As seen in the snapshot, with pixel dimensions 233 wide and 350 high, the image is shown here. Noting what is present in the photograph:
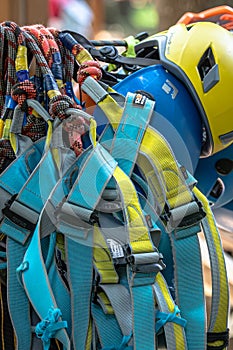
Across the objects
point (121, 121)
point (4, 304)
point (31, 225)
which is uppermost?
point (121, 121)

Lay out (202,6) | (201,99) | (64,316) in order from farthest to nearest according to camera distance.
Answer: (202,6) → (201,99) → (64,316)

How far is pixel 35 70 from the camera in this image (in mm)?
915

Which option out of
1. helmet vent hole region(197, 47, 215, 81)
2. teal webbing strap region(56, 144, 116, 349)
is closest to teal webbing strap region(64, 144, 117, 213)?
teal webbing strap region(56, 144, 116, 349)

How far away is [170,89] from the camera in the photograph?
0.95 m

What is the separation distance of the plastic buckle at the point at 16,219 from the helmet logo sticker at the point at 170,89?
0.86 ft

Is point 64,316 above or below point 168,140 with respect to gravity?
below

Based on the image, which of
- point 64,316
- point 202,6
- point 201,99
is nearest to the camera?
point 64,316

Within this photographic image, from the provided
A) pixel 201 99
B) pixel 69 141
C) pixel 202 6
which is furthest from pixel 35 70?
pixel 202 6

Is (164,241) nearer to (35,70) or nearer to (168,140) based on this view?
(168,140)

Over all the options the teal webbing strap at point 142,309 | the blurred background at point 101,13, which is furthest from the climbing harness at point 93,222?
the blurred background at point 101,13

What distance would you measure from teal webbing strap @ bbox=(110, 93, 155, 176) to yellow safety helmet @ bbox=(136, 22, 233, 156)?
10 centimetres

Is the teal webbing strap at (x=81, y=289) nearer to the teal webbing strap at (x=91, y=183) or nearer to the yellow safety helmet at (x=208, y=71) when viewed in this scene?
the teal webbing strap at (x=91, y=183)

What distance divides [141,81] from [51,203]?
0.23 meters

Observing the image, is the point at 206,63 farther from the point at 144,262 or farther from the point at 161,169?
the point at 144,262
